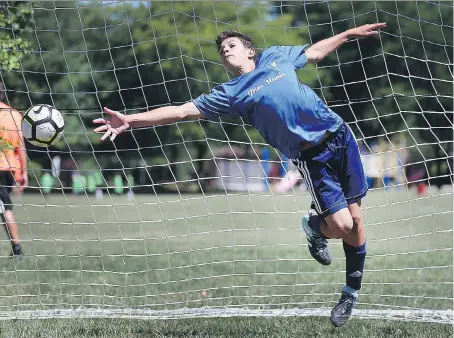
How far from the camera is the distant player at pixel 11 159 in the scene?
6.30 metres

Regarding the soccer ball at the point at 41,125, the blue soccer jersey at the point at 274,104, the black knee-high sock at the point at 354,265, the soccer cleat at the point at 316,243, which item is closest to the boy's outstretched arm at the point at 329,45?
the blue soccer jersey at the point at 274,104

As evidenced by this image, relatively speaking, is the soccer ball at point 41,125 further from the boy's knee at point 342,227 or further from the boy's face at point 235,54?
the boy's knee at point 342,227

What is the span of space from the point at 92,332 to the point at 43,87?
11.4 ft

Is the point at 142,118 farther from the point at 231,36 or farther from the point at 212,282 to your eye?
the point at 212,282

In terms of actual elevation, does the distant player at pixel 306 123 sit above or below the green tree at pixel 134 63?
below

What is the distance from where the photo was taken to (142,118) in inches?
182

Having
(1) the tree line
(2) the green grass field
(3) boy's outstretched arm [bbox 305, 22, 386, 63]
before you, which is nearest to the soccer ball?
(1) the tree line

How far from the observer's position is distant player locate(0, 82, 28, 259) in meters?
6.30

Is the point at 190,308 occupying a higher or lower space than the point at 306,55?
lower

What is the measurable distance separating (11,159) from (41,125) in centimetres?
209

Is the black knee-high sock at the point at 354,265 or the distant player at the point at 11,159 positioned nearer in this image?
the black knee-high sock at the point at 354,265

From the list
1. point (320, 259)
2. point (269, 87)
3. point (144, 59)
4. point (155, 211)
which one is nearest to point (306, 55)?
point (269, 87)

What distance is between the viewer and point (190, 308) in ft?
20.2

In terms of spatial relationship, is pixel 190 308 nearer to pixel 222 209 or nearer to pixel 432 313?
pixel 432 313
